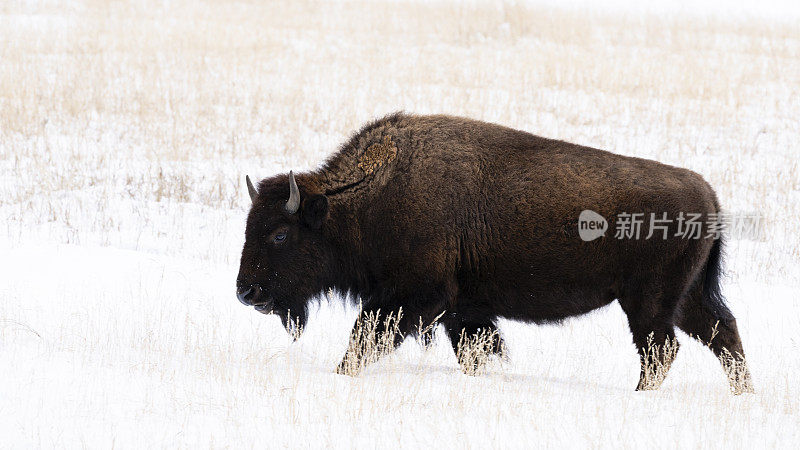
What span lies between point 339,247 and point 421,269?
2.07 ft

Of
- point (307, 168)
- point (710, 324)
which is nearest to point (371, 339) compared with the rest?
point (710, 324)

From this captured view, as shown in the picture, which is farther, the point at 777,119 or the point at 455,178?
the point at 777,119

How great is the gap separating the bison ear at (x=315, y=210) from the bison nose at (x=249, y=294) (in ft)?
1.86

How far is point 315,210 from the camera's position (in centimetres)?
549

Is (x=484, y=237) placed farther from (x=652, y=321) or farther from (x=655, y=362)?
Answer: (x=655, y=362)

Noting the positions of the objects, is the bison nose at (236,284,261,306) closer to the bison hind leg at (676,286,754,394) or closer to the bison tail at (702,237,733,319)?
the bison hind leg at (676,286,754,394)

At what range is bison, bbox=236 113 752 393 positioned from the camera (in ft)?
17.6

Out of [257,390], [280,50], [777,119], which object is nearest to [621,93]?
[777,119]

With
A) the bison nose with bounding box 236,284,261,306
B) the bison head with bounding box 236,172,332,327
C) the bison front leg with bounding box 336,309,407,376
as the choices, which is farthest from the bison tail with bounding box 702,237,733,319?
the bison nose with bounding box 236,284,261,306

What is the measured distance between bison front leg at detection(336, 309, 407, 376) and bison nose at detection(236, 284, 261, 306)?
27.2 inches

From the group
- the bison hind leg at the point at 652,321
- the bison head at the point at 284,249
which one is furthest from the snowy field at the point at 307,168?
the bison head at the point at 284,249

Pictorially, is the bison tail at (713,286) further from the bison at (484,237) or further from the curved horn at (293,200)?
the curved horn at (293,200)

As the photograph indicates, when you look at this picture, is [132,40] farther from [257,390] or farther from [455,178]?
[257,390]

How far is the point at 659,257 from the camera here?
539 cm
